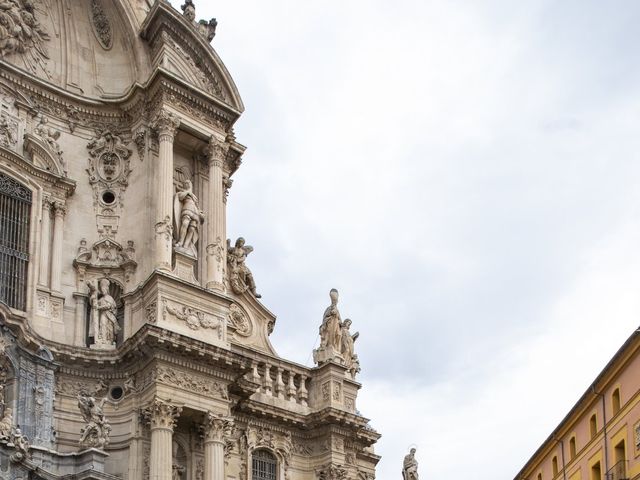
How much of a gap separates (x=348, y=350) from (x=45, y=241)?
28.6 feet

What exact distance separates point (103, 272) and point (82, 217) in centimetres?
163

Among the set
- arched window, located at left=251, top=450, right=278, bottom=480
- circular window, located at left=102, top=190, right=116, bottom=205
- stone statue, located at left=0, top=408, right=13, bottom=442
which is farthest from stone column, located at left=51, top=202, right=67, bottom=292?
arched window, located at left=251, top=450, right=278, bottom=480

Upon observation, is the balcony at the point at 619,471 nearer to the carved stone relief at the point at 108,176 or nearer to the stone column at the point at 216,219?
the stone column at the point at 216,219

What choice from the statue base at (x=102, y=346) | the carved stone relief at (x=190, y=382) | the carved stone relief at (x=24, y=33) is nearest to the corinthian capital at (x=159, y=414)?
the carved stone relief at (x=190, y=382)

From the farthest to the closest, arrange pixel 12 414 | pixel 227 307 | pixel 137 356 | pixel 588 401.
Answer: pixel 588 401 → pixel 227 307 → pixel 137 356 → pixel 12 414

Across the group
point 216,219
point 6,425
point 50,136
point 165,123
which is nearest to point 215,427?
point 6,425

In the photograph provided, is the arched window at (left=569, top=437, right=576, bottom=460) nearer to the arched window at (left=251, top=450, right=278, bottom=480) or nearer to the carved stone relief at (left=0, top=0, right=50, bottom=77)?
the arched window at (left=251, top=450, right=278, bottom=480)

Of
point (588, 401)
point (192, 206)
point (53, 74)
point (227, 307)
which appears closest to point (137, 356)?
point (227, 307)

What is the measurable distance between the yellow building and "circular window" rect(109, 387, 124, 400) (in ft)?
45.0

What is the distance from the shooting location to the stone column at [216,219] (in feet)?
93.1

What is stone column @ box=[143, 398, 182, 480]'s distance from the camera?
24.8 metres

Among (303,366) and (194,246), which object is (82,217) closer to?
(194,246)

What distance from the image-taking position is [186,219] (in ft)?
93.7

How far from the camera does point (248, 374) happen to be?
2886cm
